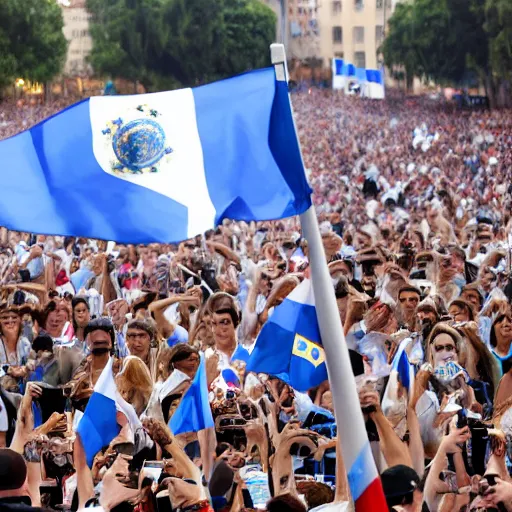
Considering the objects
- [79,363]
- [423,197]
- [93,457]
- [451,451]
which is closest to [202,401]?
[93,457]

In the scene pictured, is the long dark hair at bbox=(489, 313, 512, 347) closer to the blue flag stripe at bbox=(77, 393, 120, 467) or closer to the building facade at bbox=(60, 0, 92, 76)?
the blue flag stripe at bbox=(77, 393, 120, 467)

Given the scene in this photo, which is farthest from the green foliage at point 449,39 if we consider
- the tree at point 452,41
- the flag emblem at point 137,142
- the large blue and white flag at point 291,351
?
the flag emblem at point 137,142

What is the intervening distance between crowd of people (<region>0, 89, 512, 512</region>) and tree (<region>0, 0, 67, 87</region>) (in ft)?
117

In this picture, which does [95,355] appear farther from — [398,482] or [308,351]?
[398,482]

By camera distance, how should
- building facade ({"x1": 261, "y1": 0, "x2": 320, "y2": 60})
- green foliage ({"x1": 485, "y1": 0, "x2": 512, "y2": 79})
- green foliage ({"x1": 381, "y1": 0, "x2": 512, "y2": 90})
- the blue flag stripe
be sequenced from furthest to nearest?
building facade ({"x1": 261, "y1": 0, "x2": 320, "y2": 60}) → green foliage ({"x1": 381, "y1": 0, "x2": 512, "y2": 90}) → green foliage ({"x1": 485, "y1": 0, "x2": 512, "y2": 79}) → the blue flag stripe

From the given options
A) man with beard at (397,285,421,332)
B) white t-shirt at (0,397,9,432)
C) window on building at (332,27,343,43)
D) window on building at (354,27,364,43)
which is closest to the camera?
white t-shirt at (0,397,9,432)

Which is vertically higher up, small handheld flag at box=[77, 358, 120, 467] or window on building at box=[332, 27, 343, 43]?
small handheld flag at box=[77, 358, 120, 467]

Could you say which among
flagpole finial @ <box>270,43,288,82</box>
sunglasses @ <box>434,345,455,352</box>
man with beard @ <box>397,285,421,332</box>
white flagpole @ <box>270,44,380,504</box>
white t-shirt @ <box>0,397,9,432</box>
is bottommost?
man with beard @ <box>397,285,421,332</box>

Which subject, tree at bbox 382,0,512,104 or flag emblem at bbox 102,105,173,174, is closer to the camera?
flag emblem at bbox 102,105,173,174

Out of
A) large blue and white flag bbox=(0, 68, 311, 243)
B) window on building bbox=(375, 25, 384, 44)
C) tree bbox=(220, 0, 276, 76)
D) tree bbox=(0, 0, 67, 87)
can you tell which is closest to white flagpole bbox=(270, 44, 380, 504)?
large blue and white flag bbox=(0, 68, 311, 243)

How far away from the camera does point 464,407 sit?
8.02 metres

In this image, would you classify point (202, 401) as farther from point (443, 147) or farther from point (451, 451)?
point (443, 147)

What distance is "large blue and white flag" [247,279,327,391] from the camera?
6.51 metres

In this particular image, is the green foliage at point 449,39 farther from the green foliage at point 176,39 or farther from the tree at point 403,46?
the green foliage at point 176,39
